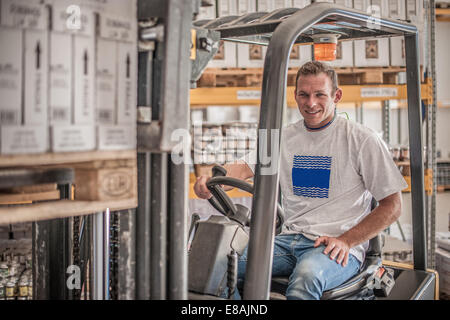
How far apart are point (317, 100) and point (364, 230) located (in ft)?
2.94

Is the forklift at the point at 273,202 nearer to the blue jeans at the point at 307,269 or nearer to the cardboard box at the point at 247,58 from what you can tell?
the blue jeans at the point at 307,269

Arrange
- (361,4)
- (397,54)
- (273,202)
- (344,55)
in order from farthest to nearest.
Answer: (397,54) → (344,55) → (361,4) → (273,202)

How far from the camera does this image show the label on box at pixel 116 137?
152cm

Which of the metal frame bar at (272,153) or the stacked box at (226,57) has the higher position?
the stacked box at (226,57)

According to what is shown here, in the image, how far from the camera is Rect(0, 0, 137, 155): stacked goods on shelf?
135cm

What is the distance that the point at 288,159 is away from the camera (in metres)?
3.29

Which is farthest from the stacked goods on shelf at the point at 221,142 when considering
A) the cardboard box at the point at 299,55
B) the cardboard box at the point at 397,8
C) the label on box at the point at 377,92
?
the cardboard box at the point at 397,8

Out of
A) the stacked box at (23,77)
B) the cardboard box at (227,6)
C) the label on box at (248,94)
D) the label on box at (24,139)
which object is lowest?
the label on box at (24,139)

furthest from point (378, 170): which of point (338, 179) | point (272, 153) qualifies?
Answer: point (272, 153)

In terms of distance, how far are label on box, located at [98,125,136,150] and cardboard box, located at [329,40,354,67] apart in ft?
14.1

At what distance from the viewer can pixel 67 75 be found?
4.70ft

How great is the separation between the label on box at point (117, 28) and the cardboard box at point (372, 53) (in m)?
4.38

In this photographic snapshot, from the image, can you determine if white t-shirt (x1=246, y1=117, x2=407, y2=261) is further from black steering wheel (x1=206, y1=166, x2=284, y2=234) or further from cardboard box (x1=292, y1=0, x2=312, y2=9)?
cardboard box (x1=292, y1=0, x2=312, y2=9)

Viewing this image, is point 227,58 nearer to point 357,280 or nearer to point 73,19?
point 357,280
